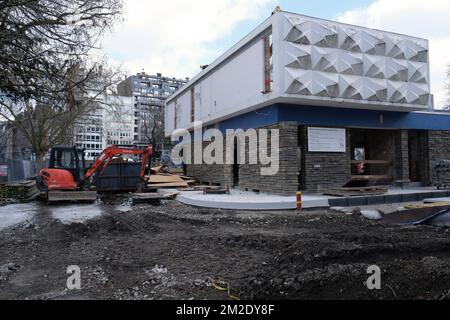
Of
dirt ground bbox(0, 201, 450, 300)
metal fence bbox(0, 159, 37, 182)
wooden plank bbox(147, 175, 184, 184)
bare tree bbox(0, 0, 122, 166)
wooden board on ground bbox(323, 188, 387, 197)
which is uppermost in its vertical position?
bare tree bbox(0, 0, 122, 166)

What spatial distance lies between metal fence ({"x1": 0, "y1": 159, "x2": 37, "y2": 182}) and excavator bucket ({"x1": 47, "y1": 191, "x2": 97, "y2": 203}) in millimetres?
12104

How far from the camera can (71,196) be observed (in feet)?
49.8

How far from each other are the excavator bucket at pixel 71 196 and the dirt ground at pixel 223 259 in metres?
5.51

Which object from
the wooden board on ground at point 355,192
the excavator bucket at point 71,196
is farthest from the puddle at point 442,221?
the excavator bucket at point 71,196

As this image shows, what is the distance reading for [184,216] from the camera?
10992mm

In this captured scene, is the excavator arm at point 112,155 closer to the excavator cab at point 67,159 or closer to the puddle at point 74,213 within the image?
the excavator cab at point 67,159

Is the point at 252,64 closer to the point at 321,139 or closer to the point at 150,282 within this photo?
the point at 321,139

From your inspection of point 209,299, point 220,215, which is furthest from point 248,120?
point 209,299

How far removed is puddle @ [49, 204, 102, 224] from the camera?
35.3 ft

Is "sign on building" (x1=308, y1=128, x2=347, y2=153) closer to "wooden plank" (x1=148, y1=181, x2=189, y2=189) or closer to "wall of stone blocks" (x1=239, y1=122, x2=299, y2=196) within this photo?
"wall of stone blocks" (x1=239, y1=122, x2=299, y2=196)

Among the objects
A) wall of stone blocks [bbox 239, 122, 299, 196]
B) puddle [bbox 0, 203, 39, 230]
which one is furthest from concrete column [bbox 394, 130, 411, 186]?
puddle [bbox 0, 203, 39, 230]

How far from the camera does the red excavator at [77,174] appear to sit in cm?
1533

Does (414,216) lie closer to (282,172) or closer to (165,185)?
(282,172)
